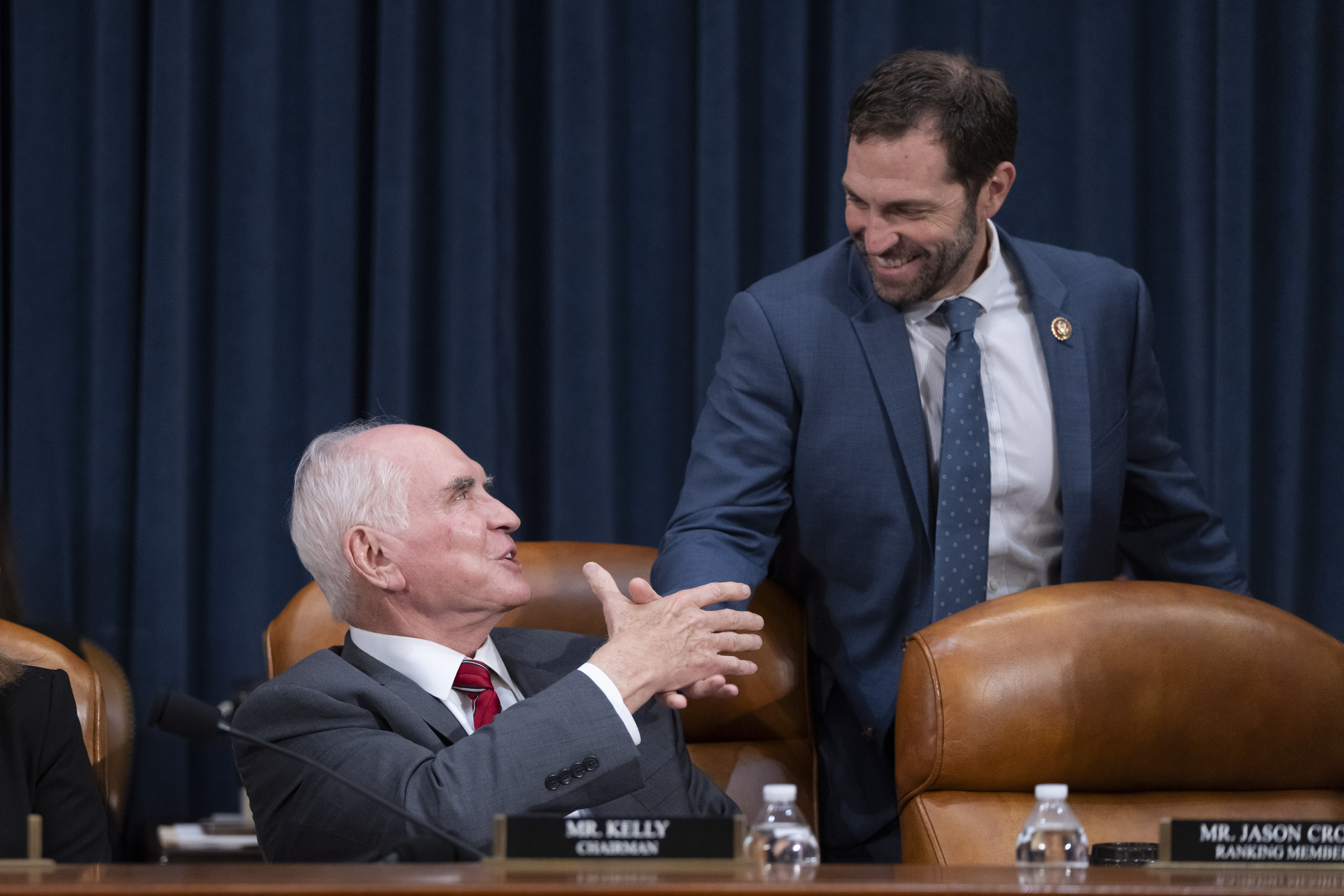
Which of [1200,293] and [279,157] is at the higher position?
[279,157]

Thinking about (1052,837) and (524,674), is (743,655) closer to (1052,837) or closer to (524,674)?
(524,674)

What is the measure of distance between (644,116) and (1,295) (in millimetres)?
1520

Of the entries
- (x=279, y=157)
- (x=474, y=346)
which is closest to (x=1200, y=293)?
(x=474, y=346)

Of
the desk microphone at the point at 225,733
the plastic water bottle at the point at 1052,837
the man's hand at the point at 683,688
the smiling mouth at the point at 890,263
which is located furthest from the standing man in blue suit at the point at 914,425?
the desk microphone at the point at 225,733

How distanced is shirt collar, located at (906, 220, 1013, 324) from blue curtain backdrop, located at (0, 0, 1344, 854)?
742 mm

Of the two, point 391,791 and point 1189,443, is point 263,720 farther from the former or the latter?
point 1189,443

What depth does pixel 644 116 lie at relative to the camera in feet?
9.96

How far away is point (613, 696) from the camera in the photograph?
1.68 meters

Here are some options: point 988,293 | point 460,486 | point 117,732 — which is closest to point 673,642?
point 460,486

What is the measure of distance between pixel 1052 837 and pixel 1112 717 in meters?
0.36

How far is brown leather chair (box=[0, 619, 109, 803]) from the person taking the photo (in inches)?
77.7

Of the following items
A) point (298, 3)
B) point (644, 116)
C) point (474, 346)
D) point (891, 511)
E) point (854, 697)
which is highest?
point (298, 3)

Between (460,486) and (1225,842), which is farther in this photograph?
(460,486)

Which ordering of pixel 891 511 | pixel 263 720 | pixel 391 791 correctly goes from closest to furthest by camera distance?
pixel 391 791 < pixel 263 720 < pixel 891 511
